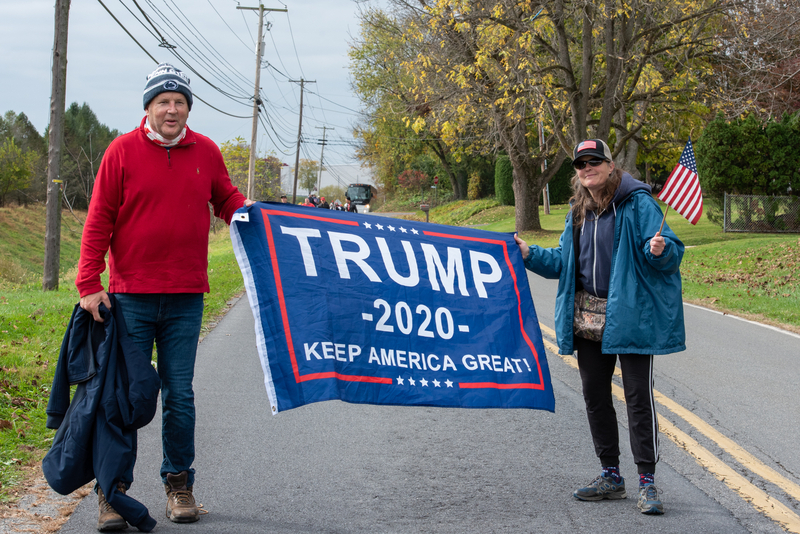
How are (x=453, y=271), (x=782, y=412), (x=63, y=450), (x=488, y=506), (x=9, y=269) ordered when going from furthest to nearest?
(x=9, y=269)
(x=782, y=412)
(x=453, y=271)
(x=488, y=506)
(x=63, y=450)

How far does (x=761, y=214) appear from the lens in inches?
945

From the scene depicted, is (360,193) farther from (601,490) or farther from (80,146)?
(601,490)

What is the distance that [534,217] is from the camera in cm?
3127

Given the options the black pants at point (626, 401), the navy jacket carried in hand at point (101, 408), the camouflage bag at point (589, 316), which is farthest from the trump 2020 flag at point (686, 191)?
the navy jacket carried in hand at point (101, 408)

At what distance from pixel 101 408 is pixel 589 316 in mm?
2666

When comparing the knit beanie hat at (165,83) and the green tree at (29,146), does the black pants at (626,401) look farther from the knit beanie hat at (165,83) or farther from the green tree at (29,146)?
the green tree at (29,146)

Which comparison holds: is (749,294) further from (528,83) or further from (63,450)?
(63,450)

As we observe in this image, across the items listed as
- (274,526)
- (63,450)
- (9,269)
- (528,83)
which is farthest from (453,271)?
(9,269)

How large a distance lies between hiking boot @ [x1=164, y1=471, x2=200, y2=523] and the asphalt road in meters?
0.06

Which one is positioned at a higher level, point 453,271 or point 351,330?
point 453,271

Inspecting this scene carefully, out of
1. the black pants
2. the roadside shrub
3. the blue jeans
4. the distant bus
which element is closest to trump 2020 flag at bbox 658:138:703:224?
the black pants

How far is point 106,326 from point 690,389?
5167 millimetres

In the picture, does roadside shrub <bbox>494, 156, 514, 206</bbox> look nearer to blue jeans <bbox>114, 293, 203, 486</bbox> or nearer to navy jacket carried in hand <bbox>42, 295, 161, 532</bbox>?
blue jeans <bbox>114, 293, 203, 486</bbox>

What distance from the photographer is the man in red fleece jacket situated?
349 cm
